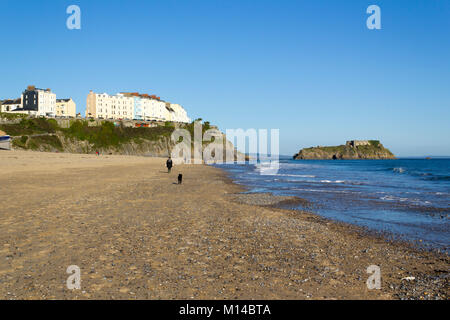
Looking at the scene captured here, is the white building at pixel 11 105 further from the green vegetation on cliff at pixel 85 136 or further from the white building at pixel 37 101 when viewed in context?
the green vegetation on cliff at pixel 85 136

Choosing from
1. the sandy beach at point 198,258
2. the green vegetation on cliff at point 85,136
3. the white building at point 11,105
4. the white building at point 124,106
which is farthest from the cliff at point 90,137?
the sandy beach at point 198,258

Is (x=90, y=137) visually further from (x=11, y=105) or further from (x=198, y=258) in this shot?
(x=198, y=258)

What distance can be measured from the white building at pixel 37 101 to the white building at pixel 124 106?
63.6ft

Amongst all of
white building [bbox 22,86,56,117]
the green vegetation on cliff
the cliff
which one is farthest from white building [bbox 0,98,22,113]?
the cliff

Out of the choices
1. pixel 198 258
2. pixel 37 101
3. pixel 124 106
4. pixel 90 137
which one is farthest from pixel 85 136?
pixel 198 258

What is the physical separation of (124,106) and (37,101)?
41807 millimetres

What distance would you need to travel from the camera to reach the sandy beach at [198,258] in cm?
552

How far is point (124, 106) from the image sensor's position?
17125 centimetres

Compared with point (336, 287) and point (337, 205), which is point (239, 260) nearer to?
point (336, 287)
